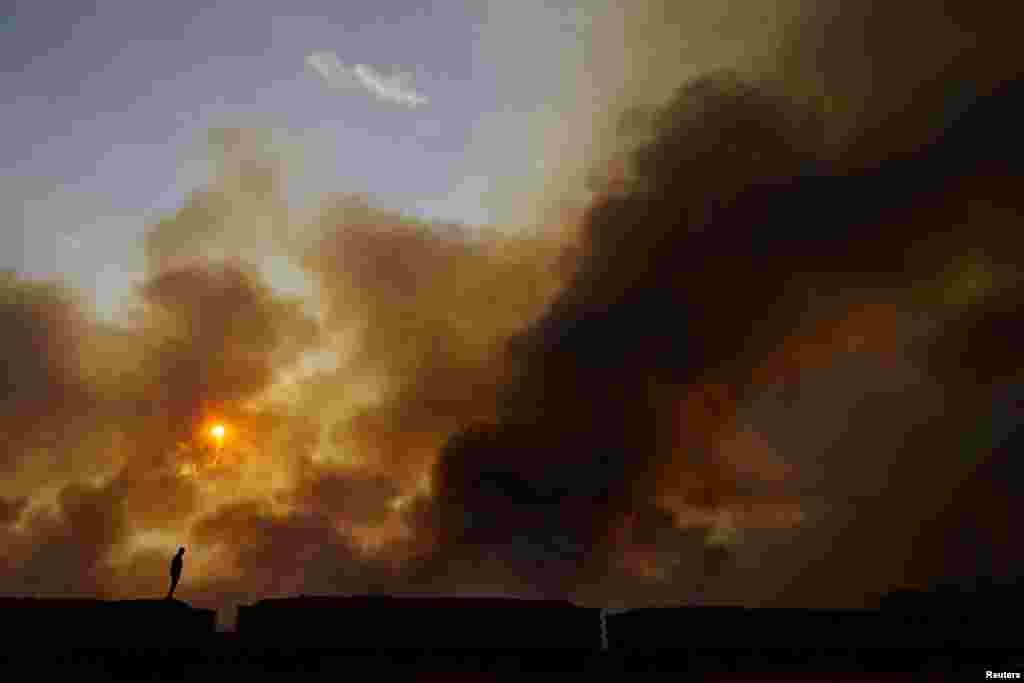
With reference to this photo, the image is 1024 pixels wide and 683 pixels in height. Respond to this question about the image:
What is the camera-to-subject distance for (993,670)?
763 inches

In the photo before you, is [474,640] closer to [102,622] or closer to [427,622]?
[427,622]

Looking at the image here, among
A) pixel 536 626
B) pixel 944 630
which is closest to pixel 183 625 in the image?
pixel 536 626

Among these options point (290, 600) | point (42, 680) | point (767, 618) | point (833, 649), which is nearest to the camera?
point (42, 680)

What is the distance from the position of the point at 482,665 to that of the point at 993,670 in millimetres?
13757

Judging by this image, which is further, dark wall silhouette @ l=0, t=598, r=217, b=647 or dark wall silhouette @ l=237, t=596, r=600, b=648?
dark wall silhouette @ l=237, t=596, r=600, b=648

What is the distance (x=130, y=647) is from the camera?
18.0 m

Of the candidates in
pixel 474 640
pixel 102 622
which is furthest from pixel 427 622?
pixel 102 622

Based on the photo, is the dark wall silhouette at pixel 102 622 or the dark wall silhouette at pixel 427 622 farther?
the dark wall silhouette at pixel 427 622

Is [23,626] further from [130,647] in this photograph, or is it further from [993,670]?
[993,670]

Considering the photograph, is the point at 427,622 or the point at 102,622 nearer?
the point at 102,622

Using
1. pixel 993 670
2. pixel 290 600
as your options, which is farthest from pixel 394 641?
pixel 993 670

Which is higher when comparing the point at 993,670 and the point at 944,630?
the point at 944,630

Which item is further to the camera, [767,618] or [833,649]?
[767,618]

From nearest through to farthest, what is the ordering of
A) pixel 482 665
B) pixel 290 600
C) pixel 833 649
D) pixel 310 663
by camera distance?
pixel 310 663 → pixel 482 665 → pixel 290 600 → pixel 833 649
